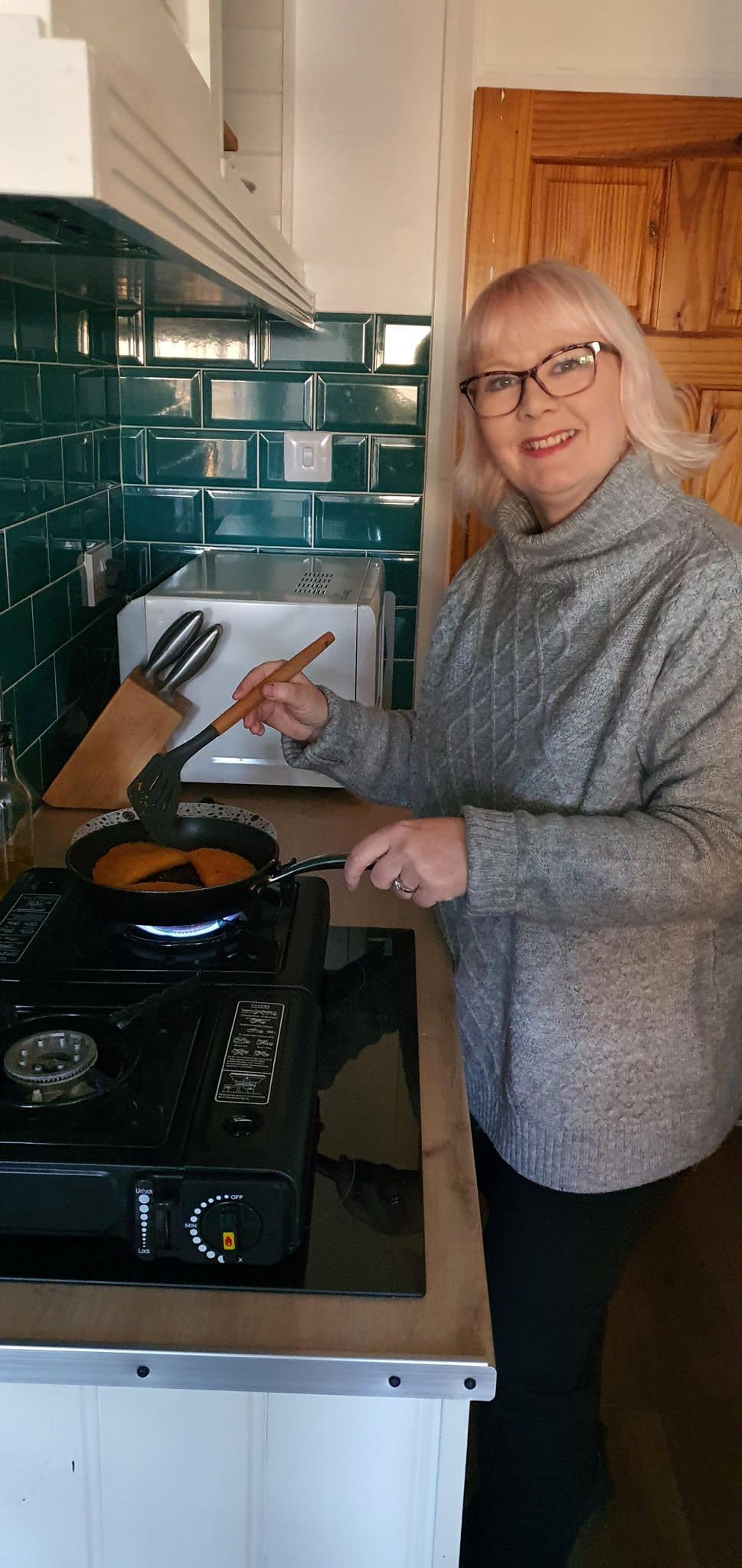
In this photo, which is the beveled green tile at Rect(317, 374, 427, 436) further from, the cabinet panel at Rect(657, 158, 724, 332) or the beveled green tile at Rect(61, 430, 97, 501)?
the cabinet panel at Rect(657, 158, 724, 332)

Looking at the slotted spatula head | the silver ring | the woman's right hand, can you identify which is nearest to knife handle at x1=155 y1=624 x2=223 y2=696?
the woman's right hand

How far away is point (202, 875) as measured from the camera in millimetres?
1192

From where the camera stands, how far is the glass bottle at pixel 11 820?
130cm

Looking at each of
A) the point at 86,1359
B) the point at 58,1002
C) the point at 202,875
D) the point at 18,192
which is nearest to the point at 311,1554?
the point at 86,1359

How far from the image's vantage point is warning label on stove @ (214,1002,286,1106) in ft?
2.84

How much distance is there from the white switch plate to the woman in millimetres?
845

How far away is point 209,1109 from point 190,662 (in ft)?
2.90

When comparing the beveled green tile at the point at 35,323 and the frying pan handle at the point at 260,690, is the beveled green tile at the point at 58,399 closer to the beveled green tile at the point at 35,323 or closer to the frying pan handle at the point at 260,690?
the beveled green tile at the point at 35,323

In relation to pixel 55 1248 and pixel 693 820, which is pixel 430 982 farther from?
pixel 55 1248

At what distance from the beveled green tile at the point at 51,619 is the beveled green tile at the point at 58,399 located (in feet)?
0.67

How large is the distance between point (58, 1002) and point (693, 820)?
0.53 m

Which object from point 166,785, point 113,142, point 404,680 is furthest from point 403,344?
point 113,142

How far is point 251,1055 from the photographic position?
0.92 meters

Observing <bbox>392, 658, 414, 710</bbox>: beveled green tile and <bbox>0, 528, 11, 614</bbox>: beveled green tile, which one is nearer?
<bbox>0, 528, 11, 614</bbox>: beveled green tile
